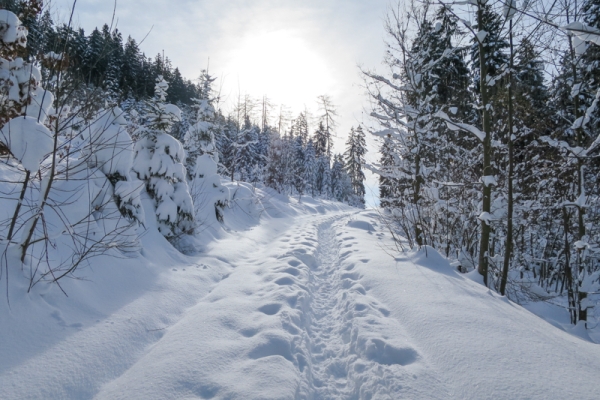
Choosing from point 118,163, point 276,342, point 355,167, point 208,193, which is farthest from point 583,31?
point 355,167

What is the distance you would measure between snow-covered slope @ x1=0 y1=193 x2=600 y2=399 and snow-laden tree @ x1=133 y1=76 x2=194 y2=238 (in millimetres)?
2249

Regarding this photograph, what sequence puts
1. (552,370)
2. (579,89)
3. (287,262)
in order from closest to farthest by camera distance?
(552,370) < (579,89) < (287,262)

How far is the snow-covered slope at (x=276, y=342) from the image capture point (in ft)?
7.69

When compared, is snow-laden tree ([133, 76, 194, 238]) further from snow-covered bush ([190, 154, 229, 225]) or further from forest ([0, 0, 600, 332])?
snow-covered bush ([190, 154, 229, 225])

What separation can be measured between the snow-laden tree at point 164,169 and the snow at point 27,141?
13.1 ft

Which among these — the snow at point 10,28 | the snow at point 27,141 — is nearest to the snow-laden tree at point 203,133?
the snow at point 10,28

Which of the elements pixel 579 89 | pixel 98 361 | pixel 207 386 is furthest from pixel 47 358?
pixel 579 89

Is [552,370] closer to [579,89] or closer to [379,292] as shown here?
[379,292]

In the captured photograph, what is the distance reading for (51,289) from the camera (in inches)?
129

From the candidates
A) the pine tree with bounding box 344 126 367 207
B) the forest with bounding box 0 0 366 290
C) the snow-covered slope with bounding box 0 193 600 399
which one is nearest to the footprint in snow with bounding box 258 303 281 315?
the snow-covered slope with bounding box 0 193 600 399

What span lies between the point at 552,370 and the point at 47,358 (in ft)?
14.3

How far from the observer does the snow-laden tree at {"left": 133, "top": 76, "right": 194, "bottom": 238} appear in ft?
23.8

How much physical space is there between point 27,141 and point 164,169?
175 inches

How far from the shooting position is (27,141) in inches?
118
